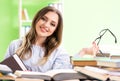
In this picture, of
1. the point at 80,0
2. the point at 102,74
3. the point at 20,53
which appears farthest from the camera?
the point at 80,0

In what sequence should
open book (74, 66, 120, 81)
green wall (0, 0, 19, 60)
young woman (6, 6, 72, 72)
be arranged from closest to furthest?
open book (74, 66, 120, 81) → young woman (6, 6, 72, 72) → green wall (0, 0, 19, 60)

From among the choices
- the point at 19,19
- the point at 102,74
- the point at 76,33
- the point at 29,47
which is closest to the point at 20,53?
the point at 29,47

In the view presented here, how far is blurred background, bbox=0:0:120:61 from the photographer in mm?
4207

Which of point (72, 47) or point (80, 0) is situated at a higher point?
point (80, 0)

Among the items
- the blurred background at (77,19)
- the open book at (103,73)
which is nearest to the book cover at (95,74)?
the open book at (103,73)

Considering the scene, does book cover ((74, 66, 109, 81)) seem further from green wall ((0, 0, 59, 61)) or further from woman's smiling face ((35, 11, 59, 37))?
green wall ((0, 0, 59, 61))

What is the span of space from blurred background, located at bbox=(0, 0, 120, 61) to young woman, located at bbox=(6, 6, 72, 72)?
2.09 metres

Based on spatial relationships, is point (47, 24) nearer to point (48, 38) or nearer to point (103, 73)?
point (48, 38)

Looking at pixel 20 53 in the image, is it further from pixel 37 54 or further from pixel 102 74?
pixel 102 74

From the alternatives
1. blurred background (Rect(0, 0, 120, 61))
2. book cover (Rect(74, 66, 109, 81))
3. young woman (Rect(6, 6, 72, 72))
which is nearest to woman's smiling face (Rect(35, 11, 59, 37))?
young woman (Rect(6, 6, 72, 72))

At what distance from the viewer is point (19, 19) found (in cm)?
400

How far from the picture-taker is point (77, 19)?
4.26m

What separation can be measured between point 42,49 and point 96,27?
2.31 metres

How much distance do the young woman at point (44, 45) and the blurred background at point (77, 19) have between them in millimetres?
2093
